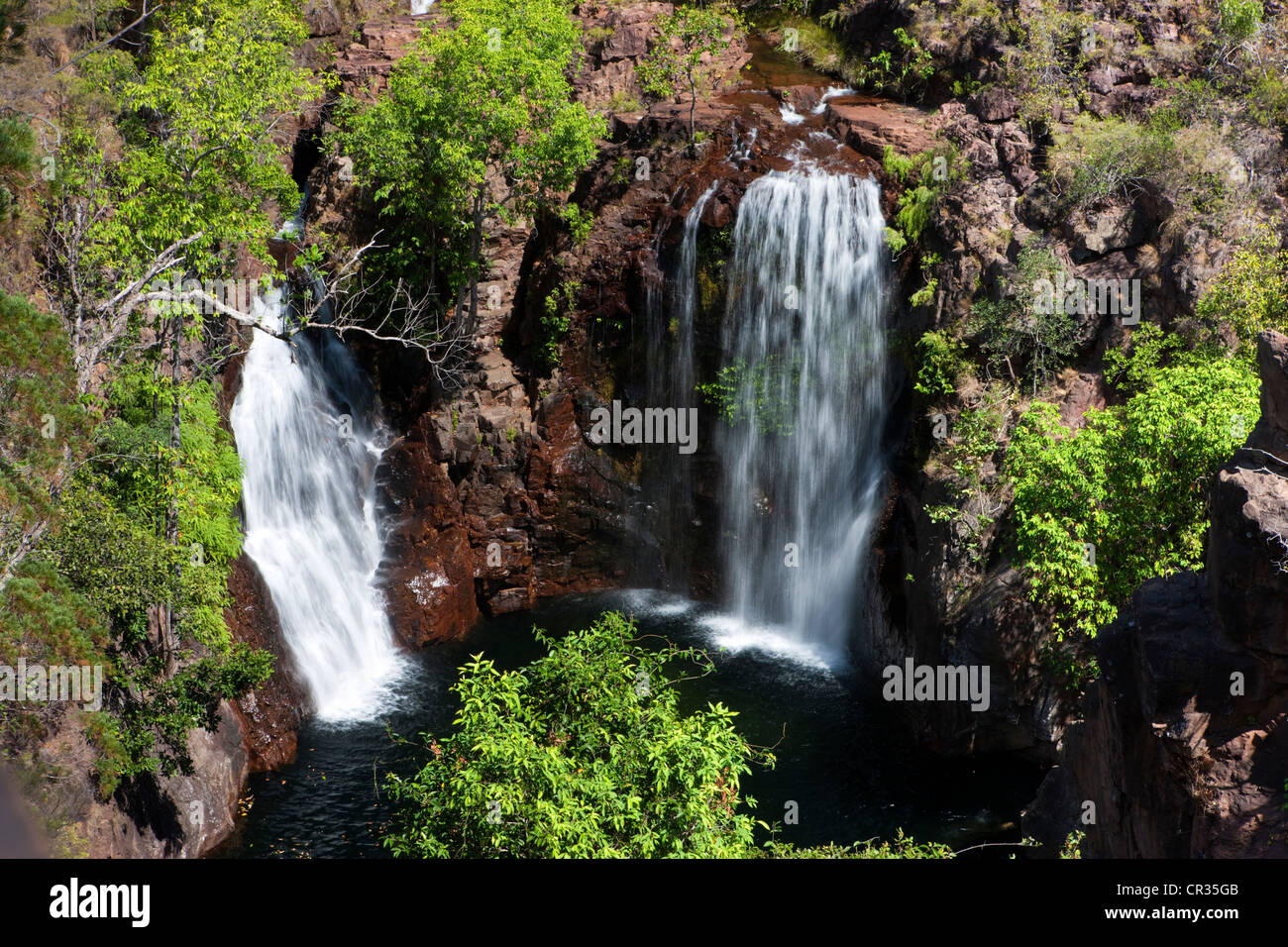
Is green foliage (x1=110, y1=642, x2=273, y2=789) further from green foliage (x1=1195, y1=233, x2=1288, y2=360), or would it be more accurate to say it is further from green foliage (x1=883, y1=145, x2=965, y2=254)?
green foliage (x1=1195, y1=233, x2=1288, y2=360)

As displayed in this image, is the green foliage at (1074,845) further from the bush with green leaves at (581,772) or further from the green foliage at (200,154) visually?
the green foliage at (200,154)

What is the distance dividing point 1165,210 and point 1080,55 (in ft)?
20.4

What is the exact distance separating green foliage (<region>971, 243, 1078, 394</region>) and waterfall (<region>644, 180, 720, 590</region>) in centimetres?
759

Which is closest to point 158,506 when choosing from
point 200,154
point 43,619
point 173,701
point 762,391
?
point 173,701

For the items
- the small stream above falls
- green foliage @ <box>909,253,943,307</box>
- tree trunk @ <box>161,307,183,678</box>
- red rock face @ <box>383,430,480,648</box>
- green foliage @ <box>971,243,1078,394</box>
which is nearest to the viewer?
tree trunk @ <box>161,307,183,678</box>

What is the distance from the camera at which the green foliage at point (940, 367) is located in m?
22.7

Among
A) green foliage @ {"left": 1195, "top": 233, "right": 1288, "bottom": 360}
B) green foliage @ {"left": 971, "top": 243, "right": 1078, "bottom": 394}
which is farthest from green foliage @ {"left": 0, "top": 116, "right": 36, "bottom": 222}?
green foliage @ {"left": 1195, "top": 233, "right": 1288, "bottom": 360}

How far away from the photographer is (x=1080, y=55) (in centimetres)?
2661

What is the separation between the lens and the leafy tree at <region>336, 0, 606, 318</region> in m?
26.7

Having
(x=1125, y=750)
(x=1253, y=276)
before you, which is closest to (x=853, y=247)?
(x=1253, y=276)

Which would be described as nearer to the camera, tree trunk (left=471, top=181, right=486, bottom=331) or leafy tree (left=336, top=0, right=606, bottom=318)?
leafy tree (left=336, top=0, right=606, bottom=318)

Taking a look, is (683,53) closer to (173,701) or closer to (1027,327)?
(1027,327)

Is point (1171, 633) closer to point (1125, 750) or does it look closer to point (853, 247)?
point (1125, 750)

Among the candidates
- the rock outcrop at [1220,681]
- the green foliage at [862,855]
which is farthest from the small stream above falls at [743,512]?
the rock outcrop at [1220,681]
